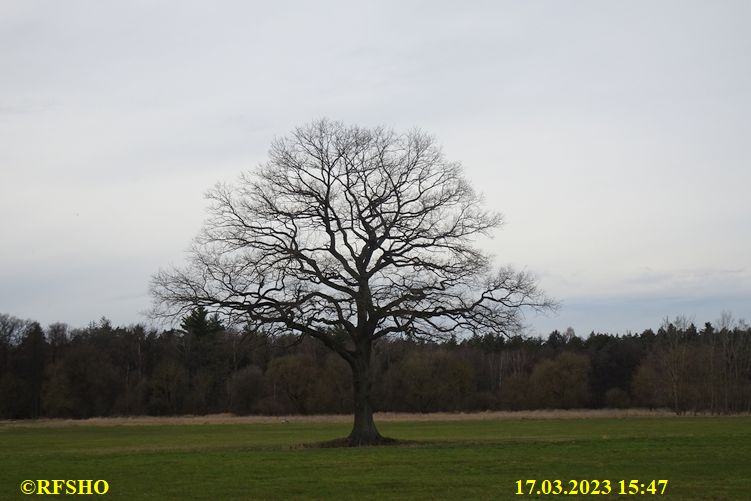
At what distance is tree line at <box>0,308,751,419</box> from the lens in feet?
301

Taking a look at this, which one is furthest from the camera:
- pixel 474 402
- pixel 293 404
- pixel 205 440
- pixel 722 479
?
pixel 474 402

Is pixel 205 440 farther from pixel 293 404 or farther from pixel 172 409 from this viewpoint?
pixel 172 409

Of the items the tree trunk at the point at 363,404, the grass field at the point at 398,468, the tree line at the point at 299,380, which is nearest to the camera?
the grass field at the point at 398,468

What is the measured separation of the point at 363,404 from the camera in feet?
120

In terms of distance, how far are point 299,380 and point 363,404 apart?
5664 cm

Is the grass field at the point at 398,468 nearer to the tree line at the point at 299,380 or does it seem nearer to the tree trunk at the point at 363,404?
the tree trunk at the point at 363,404

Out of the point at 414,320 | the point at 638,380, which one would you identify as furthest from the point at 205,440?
the point at 638,380

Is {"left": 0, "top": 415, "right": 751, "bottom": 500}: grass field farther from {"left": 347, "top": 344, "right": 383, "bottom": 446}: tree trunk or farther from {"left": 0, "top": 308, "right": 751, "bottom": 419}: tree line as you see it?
{"left": 0, "top": 308, "right": 751, "bottom": 419}: tree line

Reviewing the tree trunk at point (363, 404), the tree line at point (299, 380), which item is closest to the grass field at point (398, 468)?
the tree trunk at point (363, 404)

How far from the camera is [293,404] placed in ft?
313

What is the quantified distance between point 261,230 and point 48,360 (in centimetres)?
7975

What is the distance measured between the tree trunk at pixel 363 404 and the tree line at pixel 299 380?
5089 cm

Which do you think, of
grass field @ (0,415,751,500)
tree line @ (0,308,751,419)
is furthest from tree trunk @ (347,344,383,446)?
tree line @ (0,308,751,419)

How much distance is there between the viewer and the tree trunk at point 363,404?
36312mm
